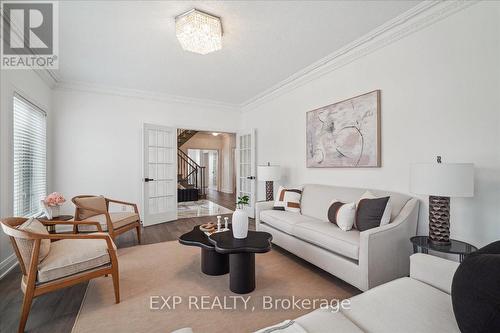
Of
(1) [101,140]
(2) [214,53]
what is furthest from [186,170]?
(2) [214,53]

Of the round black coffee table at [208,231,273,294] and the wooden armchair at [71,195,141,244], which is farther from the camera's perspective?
the wooden armchair at [71,195,141,244]

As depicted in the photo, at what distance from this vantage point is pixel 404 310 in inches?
49.3

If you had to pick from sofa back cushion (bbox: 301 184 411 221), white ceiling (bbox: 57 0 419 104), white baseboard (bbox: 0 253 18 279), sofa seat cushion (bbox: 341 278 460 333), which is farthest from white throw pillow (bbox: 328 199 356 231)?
white baseboard (bbox: 0 253 18 279)

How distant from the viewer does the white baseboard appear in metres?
2.59


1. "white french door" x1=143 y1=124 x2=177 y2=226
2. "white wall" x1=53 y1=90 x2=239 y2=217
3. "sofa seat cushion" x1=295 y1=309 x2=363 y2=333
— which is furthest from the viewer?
"white french door" x1=143 y1=124 x2=177 y2=226

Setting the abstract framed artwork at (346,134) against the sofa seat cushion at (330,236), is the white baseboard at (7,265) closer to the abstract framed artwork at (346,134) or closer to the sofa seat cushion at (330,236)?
the sofa seat cushion at (330,236)

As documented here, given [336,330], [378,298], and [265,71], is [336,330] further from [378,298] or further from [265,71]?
[265,71]

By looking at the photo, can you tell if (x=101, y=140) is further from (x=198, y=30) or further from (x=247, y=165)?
(x=198, y=30)

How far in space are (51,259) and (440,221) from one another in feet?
10.9

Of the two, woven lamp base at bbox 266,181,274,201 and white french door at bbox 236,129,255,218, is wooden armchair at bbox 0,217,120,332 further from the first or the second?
white french door at bbox 236,129,255,218

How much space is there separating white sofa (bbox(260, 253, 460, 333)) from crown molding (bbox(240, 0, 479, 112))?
2363 millimetres

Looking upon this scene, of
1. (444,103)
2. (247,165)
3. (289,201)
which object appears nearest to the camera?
(444,103)

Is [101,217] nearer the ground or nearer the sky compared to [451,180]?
nearer the ground

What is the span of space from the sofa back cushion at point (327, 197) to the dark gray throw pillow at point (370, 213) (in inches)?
7.8
